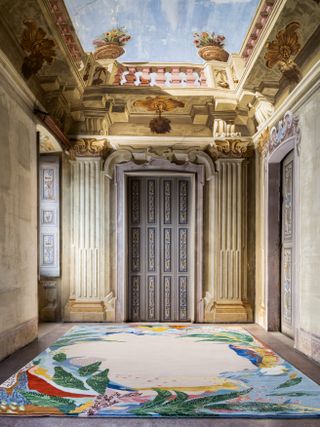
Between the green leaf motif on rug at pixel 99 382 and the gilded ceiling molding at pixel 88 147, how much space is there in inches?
189

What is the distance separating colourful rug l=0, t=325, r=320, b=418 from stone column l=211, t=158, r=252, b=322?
1.87 meters

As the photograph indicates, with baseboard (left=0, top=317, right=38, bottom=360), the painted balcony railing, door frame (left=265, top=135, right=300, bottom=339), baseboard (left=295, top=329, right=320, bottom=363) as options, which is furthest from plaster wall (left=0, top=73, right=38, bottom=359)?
door frame (left=265, top=135, right=300, bottom=339)

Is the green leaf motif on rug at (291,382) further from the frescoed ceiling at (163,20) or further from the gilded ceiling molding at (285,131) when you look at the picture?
the frescoed ceiling at (163,20)

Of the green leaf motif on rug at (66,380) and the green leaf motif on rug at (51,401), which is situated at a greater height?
the green leaf motif on rug at (51,401)

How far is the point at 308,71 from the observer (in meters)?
5.66

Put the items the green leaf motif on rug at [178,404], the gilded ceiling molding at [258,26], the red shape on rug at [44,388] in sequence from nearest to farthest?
the green leaf motif on rug at [178,404]
the red shape on rug at [44,388]
the gilded ceiling molding at [258,26]

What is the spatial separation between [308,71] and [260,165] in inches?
→ 114

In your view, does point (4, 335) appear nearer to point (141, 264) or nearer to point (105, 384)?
point (105, 384)

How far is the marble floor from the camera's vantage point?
11.3 feet

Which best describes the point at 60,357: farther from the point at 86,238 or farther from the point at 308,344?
the point at 86,238

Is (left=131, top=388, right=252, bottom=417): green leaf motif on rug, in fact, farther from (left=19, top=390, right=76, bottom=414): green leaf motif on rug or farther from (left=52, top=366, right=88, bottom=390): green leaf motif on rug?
(left=52, top=366, right=88, bottom=390): green leaf motif on rug

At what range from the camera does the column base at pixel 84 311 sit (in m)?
8.45

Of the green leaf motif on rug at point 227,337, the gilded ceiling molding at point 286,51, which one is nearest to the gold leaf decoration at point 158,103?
the gilded ceiling molding at point 286,51

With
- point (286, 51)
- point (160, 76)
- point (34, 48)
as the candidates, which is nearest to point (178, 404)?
point (286, 51)
